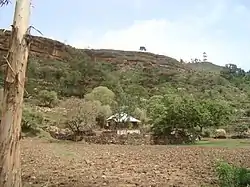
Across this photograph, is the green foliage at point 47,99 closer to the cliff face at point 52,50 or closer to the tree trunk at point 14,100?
the cliff face at point 52,50

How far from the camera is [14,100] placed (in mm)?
6156

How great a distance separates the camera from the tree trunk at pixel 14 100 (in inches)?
238

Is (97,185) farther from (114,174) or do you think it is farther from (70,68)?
(70,68)

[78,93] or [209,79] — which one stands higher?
[209,79]

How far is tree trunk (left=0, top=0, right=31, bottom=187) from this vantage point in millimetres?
6051

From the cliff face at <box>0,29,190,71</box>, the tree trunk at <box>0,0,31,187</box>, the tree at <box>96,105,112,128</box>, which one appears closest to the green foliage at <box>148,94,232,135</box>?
the tree at <box>96,105,112,128</box>

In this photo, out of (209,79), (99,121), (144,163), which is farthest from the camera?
(209,79)

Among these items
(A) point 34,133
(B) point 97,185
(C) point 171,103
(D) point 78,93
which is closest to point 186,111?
(C) point 171,103

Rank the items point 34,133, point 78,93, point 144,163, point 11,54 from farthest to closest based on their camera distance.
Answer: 1. point 78,93
2. point 34,133
3. point 144,163
4. point 11,54

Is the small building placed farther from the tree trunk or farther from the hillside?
the tree trunk

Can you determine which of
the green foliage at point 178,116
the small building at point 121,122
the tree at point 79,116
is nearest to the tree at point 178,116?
the green foliage at point 178,116

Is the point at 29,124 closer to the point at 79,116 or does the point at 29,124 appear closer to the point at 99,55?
the point at 79,116

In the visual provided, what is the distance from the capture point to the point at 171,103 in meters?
32.6

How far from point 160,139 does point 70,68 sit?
43.8 meters
